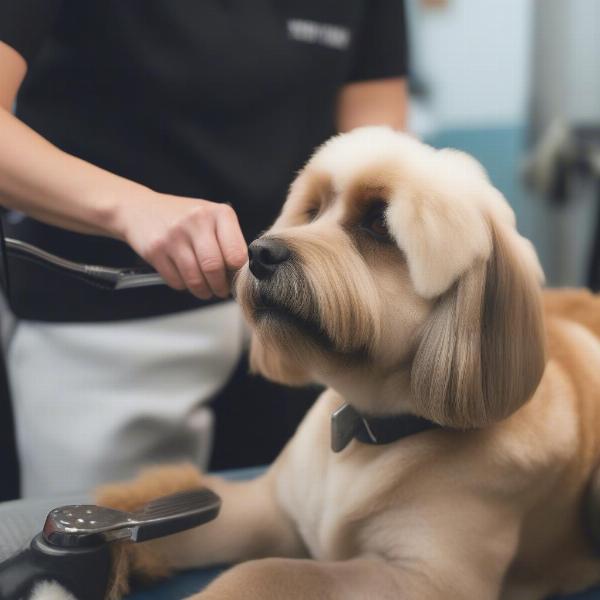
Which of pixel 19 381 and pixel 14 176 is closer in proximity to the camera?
pixel 14 176

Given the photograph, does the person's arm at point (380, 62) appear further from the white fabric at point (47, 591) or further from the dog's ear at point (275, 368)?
the white fabric at point (47, 591)

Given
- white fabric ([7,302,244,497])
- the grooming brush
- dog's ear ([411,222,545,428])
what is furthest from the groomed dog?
white fabric ([7,302,244,497])

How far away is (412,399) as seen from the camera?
74cm

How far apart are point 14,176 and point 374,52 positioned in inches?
25.7

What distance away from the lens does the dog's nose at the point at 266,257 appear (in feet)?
2.22

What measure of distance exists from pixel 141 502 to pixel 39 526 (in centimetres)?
13

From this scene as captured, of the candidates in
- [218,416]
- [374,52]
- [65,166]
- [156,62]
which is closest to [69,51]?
[156,62]

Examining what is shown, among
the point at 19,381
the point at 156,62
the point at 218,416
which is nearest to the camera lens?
the point at 156,62

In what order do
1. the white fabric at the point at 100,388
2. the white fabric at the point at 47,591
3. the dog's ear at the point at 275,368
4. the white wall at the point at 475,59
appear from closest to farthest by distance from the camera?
1. the white fabric at the point at 47,591
2. the dog's ear at the point at 275,368
3. the white fabric at the point at 100,388
4. the white wall at the point at 475,59

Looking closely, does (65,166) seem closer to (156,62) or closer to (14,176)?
(14,176)

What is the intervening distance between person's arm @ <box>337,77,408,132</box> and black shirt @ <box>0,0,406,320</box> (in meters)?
0.03

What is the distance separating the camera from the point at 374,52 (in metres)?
1.23

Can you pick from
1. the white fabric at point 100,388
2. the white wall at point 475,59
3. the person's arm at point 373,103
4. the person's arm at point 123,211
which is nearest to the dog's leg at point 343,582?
the person's arm at point 123,211

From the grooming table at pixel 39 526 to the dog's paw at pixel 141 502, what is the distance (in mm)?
14
